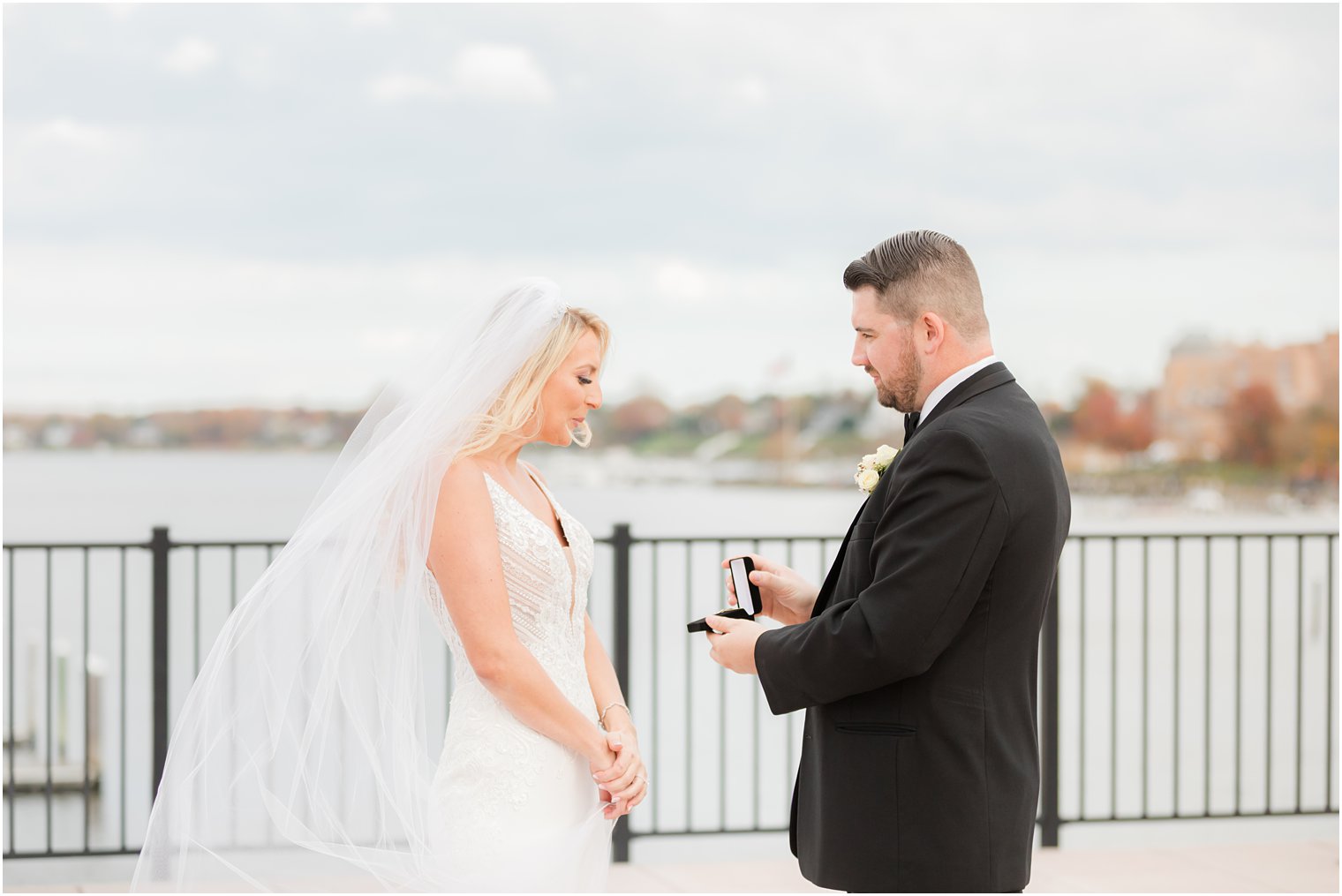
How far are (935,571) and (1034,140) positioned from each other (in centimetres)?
3789

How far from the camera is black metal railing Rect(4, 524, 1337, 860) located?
14.3 ft

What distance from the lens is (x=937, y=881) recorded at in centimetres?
208

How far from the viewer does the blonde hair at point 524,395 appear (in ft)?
7.77

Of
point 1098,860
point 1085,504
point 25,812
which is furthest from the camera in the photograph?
point 1085,504

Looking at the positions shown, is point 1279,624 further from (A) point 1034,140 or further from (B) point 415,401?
(A) point 1034,140

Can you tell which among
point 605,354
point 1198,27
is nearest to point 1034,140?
point 1198,27

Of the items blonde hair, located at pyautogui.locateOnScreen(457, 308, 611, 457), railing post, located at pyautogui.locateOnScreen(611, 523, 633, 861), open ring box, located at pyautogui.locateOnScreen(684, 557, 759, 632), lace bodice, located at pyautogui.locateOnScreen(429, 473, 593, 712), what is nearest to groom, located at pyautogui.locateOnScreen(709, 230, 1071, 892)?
open ring box, located at pyautogui.locateOnScreen(684, 557, 759, 632)

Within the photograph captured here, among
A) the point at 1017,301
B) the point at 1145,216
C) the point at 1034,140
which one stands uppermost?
the point at 1034,140

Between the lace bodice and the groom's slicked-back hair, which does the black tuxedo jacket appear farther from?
the lace bodice

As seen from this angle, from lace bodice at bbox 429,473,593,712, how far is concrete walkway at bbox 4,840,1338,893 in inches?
73.5

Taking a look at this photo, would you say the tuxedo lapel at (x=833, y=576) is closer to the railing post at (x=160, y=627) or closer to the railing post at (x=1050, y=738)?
the railing post at (x=1050, y=738)

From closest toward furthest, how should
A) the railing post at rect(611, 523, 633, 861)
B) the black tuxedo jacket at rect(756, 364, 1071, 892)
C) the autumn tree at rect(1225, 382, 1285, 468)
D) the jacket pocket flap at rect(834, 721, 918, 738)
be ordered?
1. the black tuxedo jacket at rect(756, 364, 1071, 892)
2. the jacket pocket flap at rect(834, 721, 918, 738)
3. the railing post at rect(611, 523, 633, 861)
4. the autumn tree at rect(1225, 382, 1285, 468)

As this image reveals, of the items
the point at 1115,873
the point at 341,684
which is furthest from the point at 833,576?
the point at 1115,873

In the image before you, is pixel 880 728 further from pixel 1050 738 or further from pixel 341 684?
pixel 1050 738
